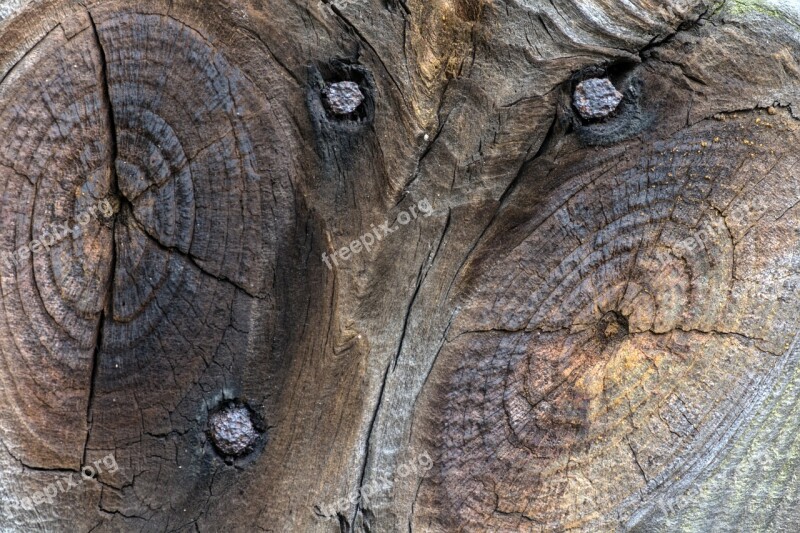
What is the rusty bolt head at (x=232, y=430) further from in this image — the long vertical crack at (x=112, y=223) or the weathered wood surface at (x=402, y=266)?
the long vertical crack at (x=112, y=223)

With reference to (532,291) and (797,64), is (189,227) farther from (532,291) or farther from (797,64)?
(797,64)
